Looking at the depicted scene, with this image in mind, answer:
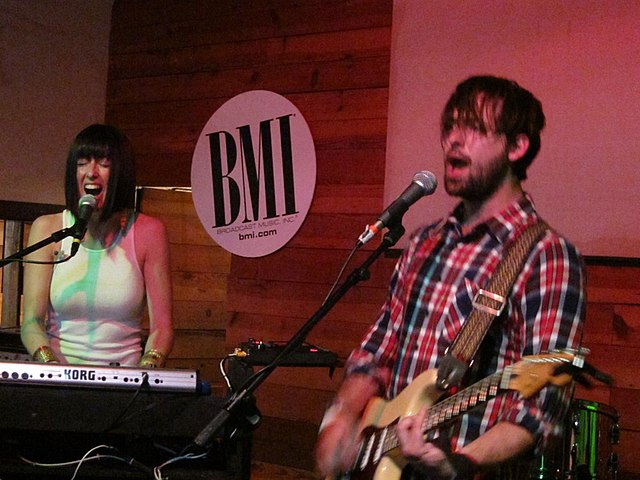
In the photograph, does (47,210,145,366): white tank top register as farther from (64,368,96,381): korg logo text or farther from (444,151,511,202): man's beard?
(444,151,511,202): man's beard

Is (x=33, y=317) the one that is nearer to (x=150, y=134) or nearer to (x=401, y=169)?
(x=401, y=169)

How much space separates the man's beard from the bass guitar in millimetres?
431

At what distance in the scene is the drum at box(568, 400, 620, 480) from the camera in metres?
3.15

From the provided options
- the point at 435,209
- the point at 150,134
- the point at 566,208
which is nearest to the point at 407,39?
the point at 435,209

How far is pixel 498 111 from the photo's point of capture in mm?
1839

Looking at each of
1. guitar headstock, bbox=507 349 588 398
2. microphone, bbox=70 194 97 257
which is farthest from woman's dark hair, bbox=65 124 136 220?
guitar headstock, bbox=507 349 588 398

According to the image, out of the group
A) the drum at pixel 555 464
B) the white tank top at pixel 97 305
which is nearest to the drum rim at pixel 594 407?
the drum at pixel 555 464

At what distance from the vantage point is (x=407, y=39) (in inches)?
173

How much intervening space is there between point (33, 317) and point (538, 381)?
1.83 metres

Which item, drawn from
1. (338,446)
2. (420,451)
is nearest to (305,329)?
(338,446)

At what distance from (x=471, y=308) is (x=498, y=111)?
1.53ft

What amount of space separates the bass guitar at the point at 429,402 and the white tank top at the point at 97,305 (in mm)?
1214

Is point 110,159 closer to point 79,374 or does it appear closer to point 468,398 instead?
point 79,374

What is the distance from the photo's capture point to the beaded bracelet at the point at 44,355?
2.60 metres
